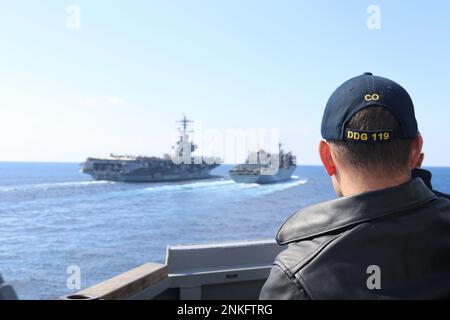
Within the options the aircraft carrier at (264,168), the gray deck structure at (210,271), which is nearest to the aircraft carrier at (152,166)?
the aircraft carrier at (264,168)

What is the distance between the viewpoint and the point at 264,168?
7819cm

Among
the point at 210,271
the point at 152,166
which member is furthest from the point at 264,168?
the point at 210,271

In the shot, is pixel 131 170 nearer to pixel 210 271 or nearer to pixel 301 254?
pixel 210 271

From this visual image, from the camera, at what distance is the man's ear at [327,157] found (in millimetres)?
1195

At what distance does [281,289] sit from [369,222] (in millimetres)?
277

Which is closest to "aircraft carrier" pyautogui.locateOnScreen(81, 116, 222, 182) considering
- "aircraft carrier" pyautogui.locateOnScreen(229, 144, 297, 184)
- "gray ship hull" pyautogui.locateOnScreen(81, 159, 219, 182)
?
"gray ship hull" pyautogui.locateOnScreen(81, 159, 219, 182)

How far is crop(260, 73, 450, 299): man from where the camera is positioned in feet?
3.12

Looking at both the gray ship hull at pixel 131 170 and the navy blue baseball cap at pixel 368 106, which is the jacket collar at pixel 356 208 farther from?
the gray ship hull at pixel 131 170

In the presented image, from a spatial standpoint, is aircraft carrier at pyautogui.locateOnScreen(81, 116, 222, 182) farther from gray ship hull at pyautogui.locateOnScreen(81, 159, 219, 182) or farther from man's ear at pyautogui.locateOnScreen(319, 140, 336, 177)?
man's ear at pyautogui.locateOnScreen(319, 140, 336, 177)
